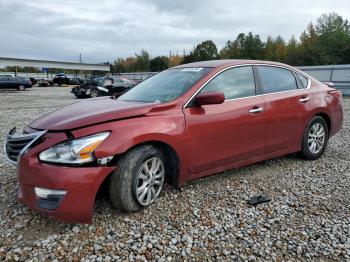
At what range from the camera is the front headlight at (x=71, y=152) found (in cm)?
282

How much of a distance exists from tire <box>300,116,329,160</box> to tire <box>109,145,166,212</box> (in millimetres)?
2596

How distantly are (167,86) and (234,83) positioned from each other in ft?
2.79

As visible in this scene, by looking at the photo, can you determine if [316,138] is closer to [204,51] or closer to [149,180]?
[149,180]

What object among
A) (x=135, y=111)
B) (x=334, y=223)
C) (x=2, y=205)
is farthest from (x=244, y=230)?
(x=2, y=205)

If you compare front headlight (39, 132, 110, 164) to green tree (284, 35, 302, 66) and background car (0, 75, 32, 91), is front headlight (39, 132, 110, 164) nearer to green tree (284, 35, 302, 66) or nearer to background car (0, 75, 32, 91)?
background car (0, 75, 32, 91)

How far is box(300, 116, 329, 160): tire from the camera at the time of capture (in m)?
4.91

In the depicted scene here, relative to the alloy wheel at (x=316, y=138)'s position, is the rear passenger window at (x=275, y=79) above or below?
above

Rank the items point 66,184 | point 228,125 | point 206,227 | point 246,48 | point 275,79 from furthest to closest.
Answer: point 246,48, point 275,79, point 228,125, point 206,227, point 66,184

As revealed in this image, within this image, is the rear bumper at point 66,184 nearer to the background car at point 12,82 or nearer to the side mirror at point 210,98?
the side mirror at point 210,98

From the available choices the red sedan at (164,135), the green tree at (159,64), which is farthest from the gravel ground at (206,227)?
the green tree at (159,64)

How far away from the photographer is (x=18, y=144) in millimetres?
Result: 3205

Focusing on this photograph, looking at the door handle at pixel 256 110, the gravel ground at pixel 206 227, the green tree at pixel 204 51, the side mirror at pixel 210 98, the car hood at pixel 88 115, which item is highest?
the green tree at pixel 204 51

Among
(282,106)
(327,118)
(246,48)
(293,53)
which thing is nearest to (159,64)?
(246,48)

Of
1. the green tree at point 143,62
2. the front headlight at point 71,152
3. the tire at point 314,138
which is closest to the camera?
the front headlight at point 71,152
